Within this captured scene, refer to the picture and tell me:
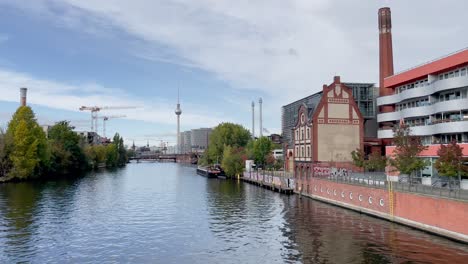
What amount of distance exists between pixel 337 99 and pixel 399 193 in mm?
40723

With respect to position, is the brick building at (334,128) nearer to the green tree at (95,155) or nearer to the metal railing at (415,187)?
the metal railing at (415,187)

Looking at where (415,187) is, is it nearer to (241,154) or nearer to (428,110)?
(428,110)

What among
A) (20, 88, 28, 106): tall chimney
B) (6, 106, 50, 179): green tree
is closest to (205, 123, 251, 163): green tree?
(6, 106, 50, 179): green tree

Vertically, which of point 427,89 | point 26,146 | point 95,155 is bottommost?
point 95,155

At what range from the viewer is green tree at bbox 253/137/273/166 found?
407 feet

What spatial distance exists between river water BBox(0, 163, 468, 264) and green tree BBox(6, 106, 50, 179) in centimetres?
4283

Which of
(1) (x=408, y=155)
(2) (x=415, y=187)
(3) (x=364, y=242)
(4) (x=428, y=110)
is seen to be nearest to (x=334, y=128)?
(4) (x=428, y=110)

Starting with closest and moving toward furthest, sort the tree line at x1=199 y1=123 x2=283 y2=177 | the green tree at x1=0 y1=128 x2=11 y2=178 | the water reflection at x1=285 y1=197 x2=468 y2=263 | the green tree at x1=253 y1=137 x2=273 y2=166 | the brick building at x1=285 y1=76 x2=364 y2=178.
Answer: the water reflection at x1=285 y1=197 x2=468 y2=263 < the brick building at x1=285 y1=76 x2=364 y2=178 < the green tree at x1=0 y1=128 x2=11 y2=178 < the tree line at x1=199 y1=123 x2=283 y2=177 < the green tree at x1=253 y1=137 x2=273 y2=166

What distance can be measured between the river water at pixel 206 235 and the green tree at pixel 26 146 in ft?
141

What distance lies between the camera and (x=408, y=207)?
4147cm

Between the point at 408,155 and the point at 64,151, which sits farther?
the point at 64,151

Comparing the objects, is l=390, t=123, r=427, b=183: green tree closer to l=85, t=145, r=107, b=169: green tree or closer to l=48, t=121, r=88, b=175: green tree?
l=48, t=121, r=88, b=175: green tree

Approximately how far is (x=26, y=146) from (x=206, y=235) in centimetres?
8085

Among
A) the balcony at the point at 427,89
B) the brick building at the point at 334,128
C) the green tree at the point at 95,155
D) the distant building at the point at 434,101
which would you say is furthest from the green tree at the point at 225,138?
the distant building at the point at 434,101
